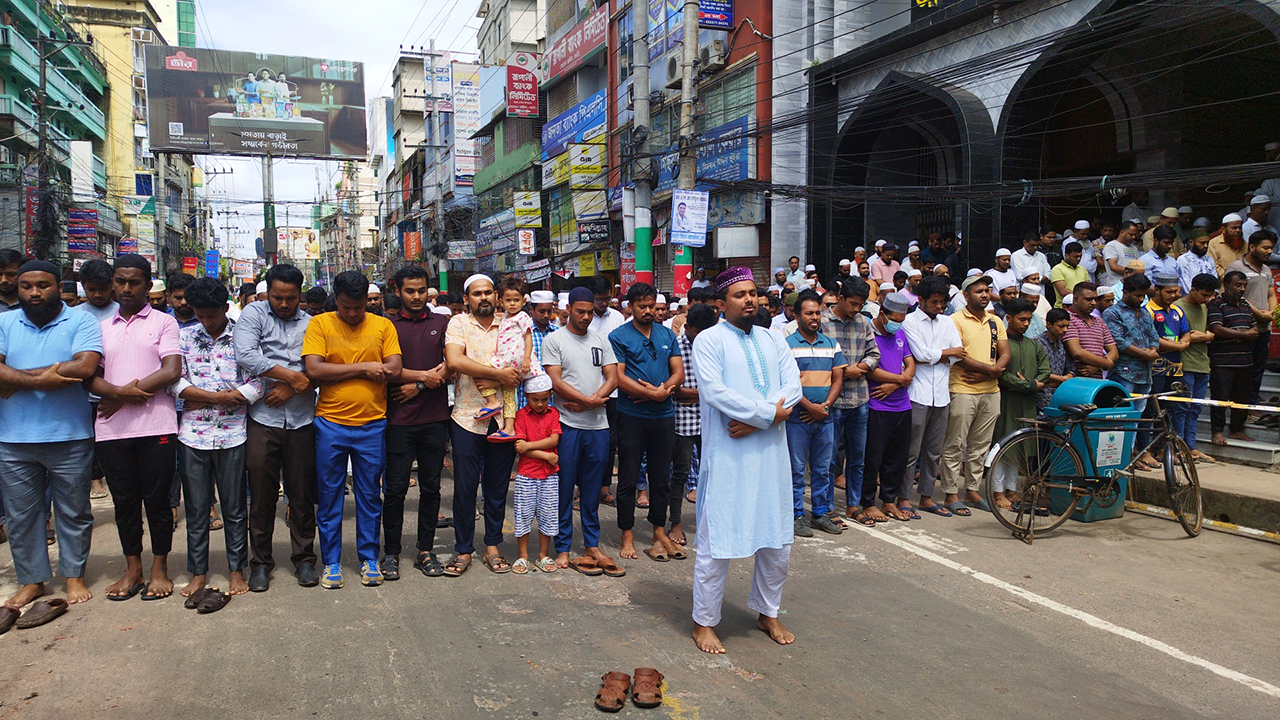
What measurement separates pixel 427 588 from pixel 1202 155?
49.7 feet

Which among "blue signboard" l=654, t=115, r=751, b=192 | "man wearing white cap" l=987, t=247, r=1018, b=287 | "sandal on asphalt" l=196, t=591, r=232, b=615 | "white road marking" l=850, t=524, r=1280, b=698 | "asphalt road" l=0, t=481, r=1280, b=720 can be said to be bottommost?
"white road marking" l=850, t=524, r=1280, b=698

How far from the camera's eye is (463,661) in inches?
156

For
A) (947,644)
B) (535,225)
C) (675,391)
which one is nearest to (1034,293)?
(675,391)

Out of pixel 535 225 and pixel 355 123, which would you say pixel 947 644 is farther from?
pixel 355 123

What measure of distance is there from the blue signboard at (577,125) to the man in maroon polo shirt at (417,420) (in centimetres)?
2316

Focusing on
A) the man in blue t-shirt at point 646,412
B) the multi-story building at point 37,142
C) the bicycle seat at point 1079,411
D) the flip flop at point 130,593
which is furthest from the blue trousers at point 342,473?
the multi-story building at point 37,142

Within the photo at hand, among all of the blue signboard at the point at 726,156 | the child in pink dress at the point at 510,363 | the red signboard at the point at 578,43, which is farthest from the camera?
the red signboard at the point at 578,43

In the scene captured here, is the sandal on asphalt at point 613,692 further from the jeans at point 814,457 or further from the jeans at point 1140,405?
the jeans at point 1140,405

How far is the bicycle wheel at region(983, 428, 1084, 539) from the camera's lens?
253 inches

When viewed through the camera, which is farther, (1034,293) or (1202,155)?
(1202,155)

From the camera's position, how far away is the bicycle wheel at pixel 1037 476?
643 centimetres

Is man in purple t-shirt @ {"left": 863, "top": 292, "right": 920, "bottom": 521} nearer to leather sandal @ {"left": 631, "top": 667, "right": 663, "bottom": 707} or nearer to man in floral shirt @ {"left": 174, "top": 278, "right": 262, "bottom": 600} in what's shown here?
leather sandal @ {"left": 631, "top": 667, "right": 663, "bottom": 707}

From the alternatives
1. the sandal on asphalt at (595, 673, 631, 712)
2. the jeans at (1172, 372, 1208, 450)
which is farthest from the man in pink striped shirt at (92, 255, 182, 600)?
the jeans at (1172, 372, 1208, 450)

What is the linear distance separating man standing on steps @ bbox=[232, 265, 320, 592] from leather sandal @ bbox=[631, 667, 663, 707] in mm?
2537
